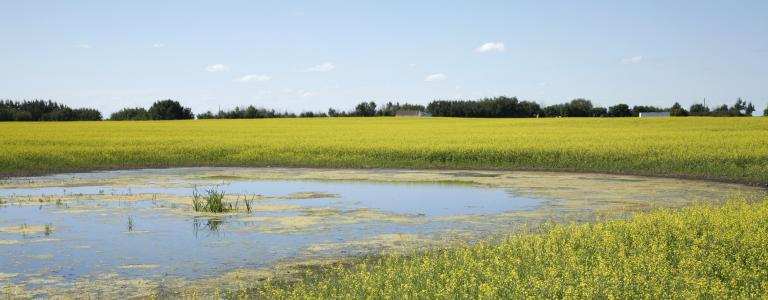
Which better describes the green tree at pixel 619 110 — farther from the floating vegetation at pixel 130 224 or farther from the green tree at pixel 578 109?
the floating vegetation at pixel 130 224

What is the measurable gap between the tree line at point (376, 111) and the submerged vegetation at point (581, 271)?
89461 millimetres

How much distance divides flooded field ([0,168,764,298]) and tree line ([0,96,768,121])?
7446 cm

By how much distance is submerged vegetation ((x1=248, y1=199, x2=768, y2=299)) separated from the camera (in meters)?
9.07

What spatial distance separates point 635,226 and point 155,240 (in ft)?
28.4

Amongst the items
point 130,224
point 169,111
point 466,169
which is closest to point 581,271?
point 130,224

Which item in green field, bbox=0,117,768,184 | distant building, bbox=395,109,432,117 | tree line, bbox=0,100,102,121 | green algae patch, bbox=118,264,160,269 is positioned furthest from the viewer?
distant building, bbox=395,109,432,117

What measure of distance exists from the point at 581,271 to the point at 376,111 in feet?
367

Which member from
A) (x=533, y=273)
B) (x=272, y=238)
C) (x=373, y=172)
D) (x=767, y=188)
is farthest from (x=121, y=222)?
(x=767, y=188)

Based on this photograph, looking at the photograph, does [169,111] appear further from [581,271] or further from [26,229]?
[581,271]

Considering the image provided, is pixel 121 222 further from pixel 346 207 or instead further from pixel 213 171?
pixel 213 171

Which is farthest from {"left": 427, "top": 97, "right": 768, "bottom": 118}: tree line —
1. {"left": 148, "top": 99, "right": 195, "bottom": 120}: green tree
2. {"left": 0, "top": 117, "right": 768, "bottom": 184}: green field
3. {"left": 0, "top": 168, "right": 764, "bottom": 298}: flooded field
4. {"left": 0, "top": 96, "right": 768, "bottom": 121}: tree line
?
{"left": 0, "top": 168, "right": 764, "bottom": 298}: flooded field

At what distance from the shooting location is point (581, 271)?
9.88m

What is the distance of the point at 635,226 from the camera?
1367 cm

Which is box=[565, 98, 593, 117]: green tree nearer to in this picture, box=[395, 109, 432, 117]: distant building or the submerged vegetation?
box=[395, 109, 432, 117]: distant building
